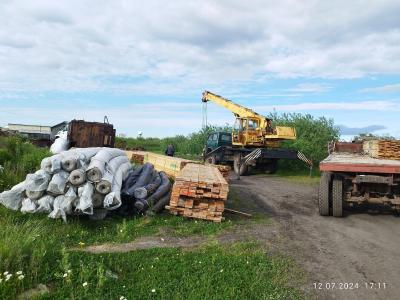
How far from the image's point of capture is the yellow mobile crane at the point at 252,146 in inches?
846

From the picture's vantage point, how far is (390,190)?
10148mm

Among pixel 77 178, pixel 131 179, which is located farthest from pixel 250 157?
pixel 77 178

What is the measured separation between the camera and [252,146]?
23156 mm

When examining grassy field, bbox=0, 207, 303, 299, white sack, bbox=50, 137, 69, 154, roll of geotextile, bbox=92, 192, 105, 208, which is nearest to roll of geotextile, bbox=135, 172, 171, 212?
roll of geotextile, bbox=92, 192, 105, 208

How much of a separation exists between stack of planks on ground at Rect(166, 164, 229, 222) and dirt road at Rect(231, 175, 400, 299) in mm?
1023

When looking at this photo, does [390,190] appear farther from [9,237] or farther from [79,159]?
[9,237]

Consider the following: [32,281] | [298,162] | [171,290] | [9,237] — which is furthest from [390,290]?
[298,162]

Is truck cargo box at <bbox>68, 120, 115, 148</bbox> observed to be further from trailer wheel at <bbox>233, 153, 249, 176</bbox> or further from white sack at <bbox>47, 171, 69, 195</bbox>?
white sack at <bbox>47, 171, 69, 195</bbox>

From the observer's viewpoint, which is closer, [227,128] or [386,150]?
[386,150]

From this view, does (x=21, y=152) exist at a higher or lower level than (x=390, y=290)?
higher

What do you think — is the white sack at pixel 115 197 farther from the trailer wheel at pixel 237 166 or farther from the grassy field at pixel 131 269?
the trailer wheel at pixel 237 166

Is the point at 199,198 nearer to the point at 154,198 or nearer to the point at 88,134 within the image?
the point at 154,198

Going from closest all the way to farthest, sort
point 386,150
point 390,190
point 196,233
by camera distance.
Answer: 1. point 196,233
2. point 390,190
3. point 386,150

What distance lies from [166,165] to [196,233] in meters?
6.88
